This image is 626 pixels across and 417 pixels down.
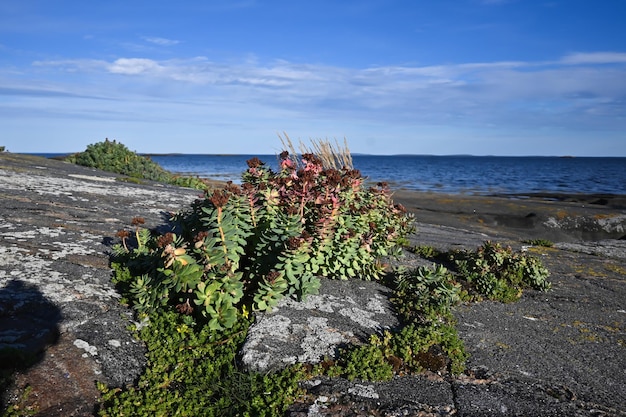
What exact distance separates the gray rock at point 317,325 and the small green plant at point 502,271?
1454 mm

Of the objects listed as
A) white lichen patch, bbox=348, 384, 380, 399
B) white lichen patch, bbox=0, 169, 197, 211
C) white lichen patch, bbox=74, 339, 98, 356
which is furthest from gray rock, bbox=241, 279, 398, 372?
white lichen patch, bbox=0, 169, 197, 211

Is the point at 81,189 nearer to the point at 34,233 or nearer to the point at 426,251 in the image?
the point at 34,233

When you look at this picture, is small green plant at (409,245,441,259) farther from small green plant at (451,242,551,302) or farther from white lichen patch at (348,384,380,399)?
white lichen patch at (348,384,380,399)

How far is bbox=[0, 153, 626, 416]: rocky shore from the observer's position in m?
3.62

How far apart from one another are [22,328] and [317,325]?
257 centimetres

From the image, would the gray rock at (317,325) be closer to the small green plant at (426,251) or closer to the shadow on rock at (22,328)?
the shadow on rock at (22,328)

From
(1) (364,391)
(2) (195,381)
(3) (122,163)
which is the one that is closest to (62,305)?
(2) (195,381)

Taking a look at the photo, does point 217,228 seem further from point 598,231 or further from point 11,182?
point 598,231

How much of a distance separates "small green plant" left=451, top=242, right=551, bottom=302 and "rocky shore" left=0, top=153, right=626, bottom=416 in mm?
216

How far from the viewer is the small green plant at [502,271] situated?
623 cm

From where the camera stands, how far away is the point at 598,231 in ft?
64.0

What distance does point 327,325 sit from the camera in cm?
469

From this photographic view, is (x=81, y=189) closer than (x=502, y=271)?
No

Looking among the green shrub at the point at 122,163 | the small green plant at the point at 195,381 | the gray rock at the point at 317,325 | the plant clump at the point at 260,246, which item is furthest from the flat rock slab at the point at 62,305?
the green shrub at the point at 122,163
